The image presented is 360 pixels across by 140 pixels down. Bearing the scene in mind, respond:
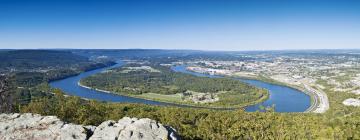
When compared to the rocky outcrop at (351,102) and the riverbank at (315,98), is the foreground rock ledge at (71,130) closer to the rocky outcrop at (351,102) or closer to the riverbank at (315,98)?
the riverbank at (315,98)

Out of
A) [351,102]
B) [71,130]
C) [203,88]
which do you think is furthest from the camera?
[203,88]

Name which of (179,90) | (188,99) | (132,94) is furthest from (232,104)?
(132,94)

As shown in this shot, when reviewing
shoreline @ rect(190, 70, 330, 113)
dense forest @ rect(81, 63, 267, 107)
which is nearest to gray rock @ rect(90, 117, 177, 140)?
dense forest @ rect(81, 63, 267, 107)

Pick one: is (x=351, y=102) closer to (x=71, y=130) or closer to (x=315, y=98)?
(x=315, y=98)

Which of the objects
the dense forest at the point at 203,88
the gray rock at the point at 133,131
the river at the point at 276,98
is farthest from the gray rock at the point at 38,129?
the dense forest at the point at 203,88

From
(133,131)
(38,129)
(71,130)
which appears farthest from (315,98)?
(38,129)

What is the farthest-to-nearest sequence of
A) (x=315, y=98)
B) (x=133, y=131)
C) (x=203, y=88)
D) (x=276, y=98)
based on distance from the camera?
1. (x=203, y=88)
2. (x=276, y=98)
3. (x=315, y=98)
4. (x=133, y=131)

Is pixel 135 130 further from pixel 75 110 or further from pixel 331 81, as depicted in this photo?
pixel 331 81

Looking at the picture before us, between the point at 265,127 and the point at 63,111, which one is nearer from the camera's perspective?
the point at 63,111
